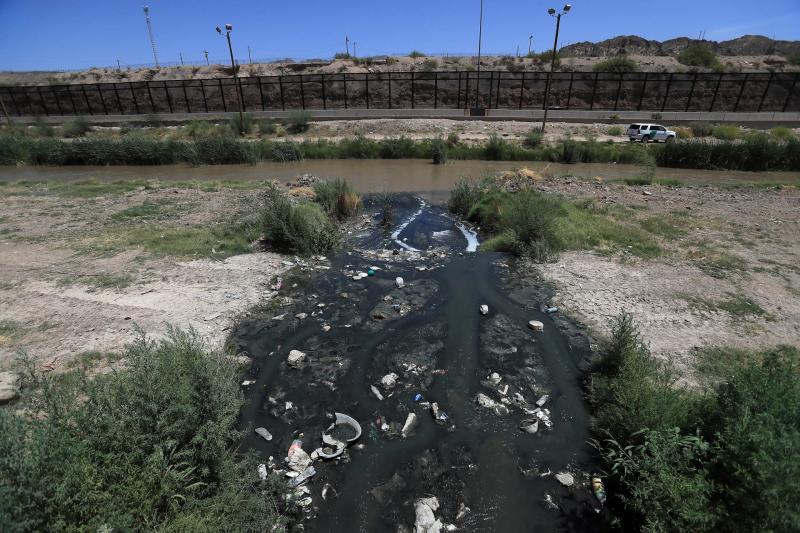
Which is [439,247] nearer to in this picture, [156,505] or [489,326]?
[489,326]

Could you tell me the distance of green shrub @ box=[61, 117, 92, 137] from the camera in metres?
31.7

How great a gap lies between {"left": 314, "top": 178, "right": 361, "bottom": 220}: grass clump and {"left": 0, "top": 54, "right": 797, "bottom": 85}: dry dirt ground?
3685 centimetres

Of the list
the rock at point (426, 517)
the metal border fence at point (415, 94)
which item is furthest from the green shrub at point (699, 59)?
the rock at point (426, 517)

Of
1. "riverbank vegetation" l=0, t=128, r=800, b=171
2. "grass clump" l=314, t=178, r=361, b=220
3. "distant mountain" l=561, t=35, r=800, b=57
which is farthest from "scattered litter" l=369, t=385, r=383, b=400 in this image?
"distant mountain" l=561, t=35, r=800, b=57

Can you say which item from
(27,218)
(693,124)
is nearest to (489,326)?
(27,218)

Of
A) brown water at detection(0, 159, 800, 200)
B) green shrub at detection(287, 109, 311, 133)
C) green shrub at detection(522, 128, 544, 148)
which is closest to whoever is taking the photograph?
Result: brown water at detection(0, 159, 800, 200)

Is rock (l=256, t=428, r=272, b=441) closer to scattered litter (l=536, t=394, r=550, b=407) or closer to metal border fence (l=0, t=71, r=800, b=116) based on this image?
scattered litter (l=536, t=394, r=550, b=407)

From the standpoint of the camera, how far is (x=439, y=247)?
34.5ft

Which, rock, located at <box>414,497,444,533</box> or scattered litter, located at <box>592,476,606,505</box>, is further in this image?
scattered litter, located at <box>592,476,606,505</box>

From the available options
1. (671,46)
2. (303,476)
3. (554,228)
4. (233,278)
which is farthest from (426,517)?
(671,46)

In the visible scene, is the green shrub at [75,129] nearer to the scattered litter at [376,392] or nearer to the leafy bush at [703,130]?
the scattered litter at [376,392]

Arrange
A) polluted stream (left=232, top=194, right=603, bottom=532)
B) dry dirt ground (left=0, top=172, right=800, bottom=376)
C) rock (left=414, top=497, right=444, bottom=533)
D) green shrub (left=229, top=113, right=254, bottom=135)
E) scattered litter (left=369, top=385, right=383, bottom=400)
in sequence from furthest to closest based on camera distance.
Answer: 1. green shrub (left=229, top=113, right=254, bottom=135)
2. dry dirt ground (left=0, top=172, right=800, bottom=376)
3. scattered litter (left=369, top=385, right=383, bottom=400)
4. polluted stream (left=232, top=194, right=603, bottom=532)
5. rock (left=414, top=497, right=444, bottom=533)

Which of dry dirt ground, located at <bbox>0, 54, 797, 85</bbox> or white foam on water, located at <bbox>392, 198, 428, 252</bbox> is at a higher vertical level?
dry dirt ground, located at <bbox>0, 54, 797, 85</bbox>

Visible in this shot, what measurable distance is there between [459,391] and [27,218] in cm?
1357
